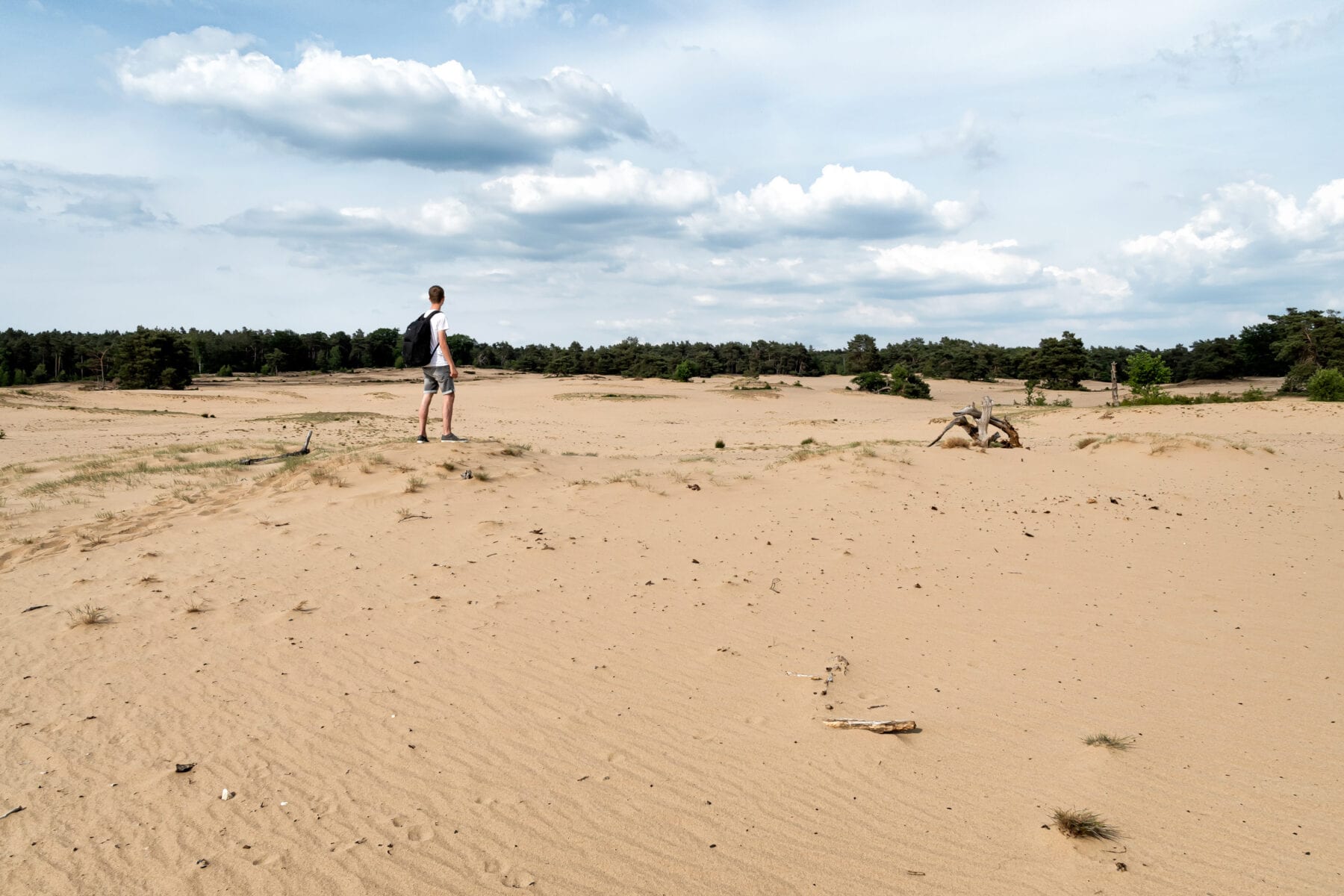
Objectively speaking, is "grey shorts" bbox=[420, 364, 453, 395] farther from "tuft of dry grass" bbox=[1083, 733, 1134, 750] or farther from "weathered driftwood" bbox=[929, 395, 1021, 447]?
"tuft of dry grass" bbox=[1083, 733, 1134, 750]

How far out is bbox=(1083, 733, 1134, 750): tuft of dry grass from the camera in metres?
4.34

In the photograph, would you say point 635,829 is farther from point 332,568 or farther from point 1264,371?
point 1264,371

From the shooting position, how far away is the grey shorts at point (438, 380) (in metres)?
10.3

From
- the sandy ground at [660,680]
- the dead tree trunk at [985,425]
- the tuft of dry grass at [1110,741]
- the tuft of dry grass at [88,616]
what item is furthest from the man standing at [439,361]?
the dead tree trunk at [985,425]

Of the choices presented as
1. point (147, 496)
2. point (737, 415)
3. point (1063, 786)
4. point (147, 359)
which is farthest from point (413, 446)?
point (147, 359)

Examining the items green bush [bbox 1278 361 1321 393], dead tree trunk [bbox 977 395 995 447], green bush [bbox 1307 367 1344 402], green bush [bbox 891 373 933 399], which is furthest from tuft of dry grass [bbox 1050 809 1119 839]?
green bush [bbox 891 373 933 399]

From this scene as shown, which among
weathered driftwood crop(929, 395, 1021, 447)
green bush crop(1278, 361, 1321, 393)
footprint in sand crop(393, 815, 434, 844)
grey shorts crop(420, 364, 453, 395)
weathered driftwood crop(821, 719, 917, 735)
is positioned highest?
green bush crop(1278, 361, 1321, 393)

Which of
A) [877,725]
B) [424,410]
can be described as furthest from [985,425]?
[877,725]

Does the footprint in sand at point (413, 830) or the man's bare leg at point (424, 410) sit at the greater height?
the man's bare leg at point (424, 410)

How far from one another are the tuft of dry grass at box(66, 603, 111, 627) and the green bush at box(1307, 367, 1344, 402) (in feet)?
101

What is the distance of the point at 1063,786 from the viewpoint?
396 centimetres

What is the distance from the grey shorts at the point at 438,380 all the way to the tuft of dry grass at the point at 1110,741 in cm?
826

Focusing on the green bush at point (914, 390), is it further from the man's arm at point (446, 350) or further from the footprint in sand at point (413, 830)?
the footprint in sand at point (413, 830)

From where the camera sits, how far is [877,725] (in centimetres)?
448
